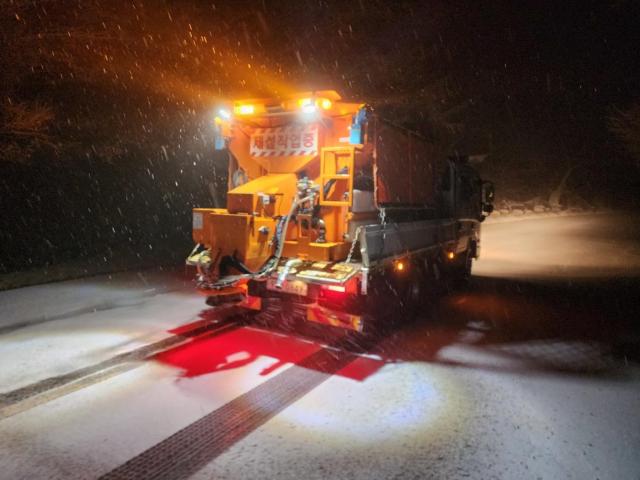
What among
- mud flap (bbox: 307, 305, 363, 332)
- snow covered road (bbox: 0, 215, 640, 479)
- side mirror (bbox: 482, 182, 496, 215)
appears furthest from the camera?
side mirror (bbox: 482, 182, 496, 215)

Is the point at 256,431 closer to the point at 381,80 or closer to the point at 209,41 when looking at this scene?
the point at 209,41

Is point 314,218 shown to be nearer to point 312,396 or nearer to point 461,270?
point 312,396

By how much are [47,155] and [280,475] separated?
11732 mm

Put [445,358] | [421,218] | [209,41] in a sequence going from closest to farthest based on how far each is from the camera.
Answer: [445,358], [421,218], [209,41]

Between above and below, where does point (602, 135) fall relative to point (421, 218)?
above


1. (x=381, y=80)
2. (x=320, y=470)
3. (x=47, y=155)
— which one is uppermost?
(x=381, y=80)

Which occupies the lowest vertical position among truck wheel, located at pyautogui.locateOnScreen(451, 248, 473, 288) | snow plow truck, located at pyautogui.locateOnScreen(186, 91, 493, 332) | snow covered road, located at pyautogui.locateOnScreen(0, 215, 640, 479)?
snow covered road, located at pyautogui.locateOnScreen(0, 215, 640, 479)

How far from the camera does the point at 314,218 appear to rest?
20.1ft

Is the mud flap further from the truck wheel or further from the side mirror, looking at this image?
the side mirror

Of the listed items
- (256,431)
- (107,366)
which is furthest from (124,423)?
(107,366)

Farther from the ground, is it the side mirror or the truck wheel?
the side mirror

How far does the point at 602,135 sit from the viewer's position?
111 feet

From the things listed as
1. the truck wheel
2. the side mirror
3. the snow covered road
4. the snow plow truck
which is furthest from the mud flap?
the side mirror

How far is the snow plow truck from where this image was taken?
19.0ft
